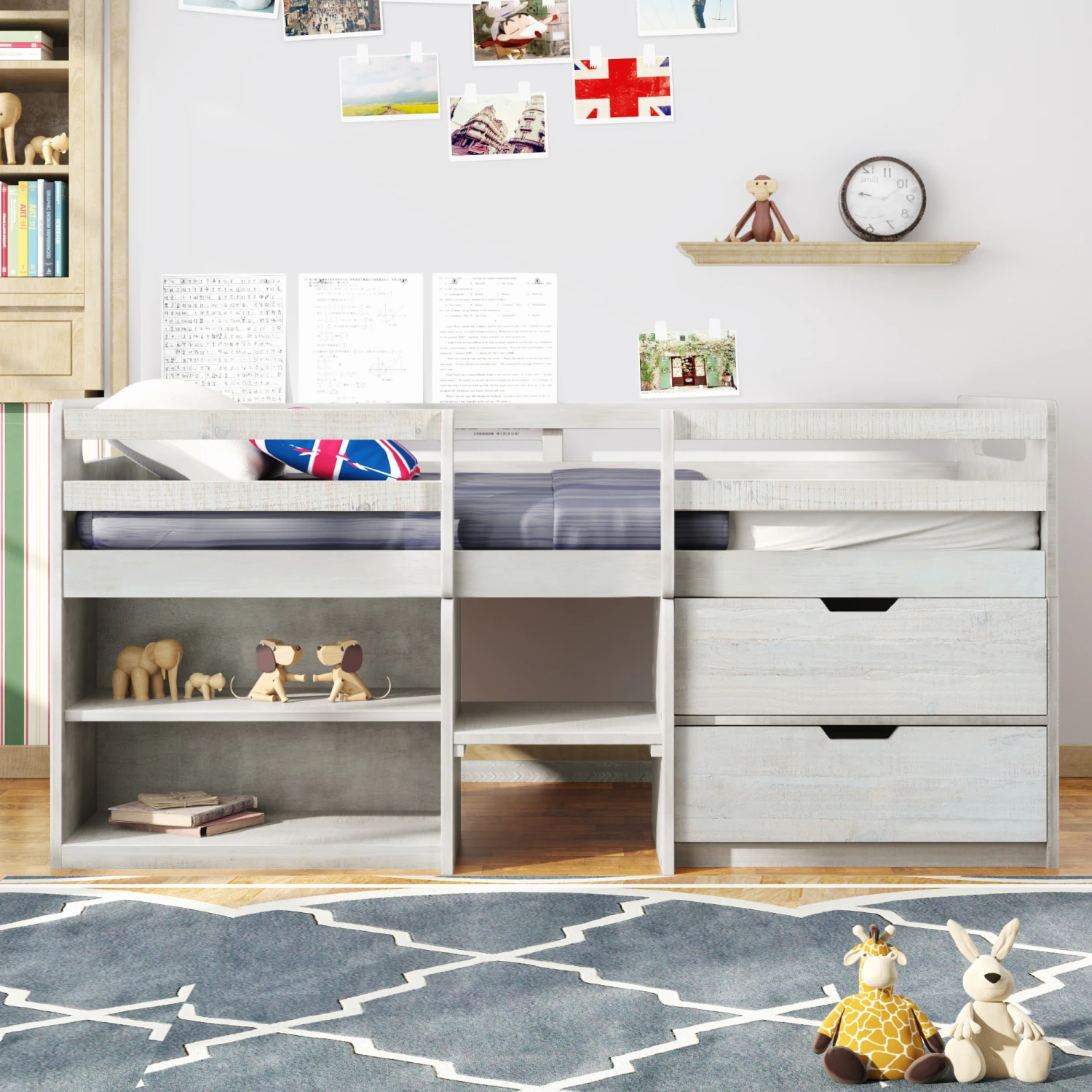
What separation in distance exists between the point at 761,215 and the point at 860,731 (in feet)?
4.06

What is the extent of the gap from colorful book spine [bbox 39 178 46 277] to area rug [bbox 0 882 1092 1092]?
4.91 ft

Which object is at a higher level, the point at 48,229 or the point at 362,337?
the point at 48,229

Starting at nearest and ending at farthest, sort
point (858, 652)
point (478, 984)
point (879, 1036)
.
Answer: point (879, 1036) < point (478, 984) < point (858, 652)

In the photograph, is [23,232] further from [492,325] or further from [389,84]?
[492,325]

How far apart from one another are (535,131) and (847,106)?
2.38 feet

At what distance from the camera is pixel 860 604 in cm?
217

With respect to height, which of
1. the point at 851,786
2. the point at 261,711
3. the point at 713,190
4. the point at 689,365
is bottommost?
the point at 851,786

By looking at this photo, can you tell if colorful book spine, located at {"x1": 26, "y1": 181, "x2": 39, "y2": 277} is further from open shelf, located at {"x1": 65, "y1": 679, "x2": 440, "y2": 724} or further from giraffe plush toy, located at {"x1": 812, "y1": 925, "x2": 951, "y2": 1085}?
giraffe plush toy, located at {"x1": 812, "y1": 925, "x2": 951, "y2": 1085}

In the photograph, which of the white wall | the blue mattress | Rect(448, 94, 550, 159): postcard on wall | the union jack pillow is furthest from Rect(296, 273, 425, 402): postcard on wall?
the blue mattress

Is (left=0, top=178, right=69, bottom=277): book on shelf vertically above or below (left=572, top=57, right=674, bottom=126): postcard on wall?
below

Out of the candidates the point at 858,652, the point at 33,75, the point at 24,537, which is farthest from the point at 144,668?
the point at 33,75

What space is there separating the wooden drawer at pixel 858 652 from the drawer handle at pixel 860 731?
4 centimetres

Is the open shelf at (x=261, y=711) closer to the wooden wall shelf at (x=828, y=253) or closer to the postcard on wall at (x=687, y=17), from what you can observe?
the wooden wall shelf at (x=828, y=253)

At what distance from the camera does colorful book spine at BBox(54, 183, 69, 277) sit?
2758 mm
